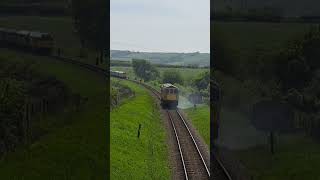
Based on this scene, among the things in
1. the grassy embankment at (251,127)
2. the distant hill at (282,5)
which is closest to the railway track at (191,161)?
the grassy embankment at (251,127)

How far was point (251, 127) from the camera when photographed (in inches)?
548

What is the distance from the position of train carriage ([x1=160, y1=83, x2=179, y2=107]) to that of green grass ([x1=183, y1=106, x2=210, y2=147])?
112 cm

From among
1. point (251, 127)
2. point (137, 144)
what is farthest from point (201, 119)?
point (251, 127)

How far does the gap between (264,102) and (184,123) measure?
10771 millimetres

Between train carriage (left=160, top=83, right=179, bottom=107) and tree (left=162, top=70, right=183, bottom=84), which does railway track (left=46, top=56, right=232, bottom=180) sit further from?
tree (left=162, top=70, right=183, bottom=84)

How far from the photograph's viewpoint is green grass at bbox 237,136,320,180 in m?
12.4
